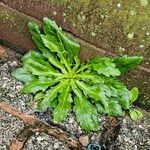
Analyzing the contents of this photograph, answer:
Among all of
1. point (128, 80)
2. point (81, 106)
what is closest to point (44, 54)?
point (81, 106)

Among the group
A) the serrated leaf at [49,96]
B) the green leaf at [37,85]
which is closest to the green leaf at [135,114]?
the serrated leaf at [49,96]

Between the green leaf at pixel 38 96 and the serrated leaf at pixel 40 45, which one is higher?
the serrated leaf at pixel 40 45

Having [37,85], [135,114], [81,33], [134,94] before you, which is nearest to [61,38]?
[81,33]

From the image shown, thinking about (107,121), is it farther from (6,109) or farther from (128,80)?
(6,109)

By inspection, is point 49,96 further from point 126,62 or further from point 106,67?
point 126,62

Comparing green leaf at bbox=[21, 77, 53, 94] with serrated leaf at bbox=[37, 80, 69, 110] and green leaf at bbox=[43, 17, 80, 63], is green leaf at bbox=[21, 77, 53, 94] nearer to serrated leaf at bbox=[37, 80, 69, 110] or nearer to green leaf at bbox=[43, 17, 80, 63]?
serrated leaf at bbox=[37, 80, 69, 110]

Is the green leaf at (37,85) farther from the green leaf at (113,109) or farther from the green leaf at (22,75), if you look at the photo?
the green leaf at (113,109)

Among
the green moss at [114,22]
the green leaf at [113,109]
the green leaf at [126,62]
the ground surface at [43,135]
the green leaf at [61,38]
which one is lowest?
the ground surface at [43,135]
